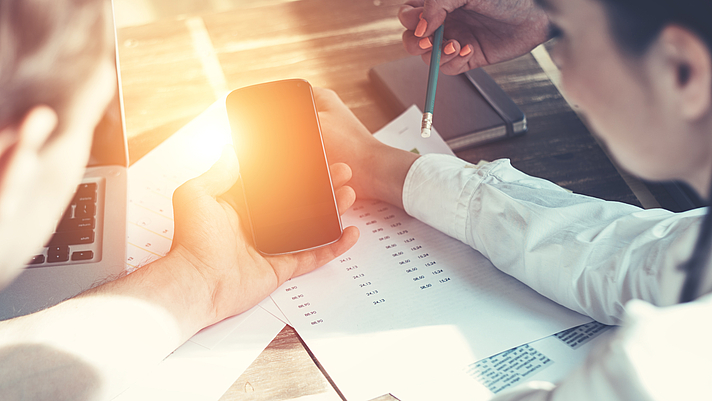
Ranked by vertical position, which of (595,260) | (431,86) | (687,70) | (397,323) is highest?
(687,70)

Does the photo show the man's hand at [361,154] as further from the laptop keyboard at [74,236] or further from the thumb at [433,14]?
the laptop keyboard at [74,236]

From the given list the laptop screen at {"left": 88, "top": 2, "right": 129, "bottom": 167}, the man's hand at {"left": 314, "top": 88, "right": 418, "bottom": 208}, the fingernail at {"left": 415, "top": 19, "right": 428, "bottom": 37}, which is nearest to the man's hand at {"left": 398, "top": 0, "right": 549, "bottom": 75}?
the fingernail at {"left": 415, "top": 19, "right": 428, "bottom": 37}

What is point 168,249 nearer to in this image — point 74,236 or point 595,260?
point 74,236

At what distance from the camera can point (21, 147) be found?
Result: 0.35 metres

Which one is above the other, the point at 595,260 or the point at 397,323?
the point at 595,260

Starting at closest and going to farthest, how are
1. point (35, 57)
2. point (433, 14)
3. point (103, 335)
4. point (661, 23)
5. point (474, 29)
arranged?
1. point (661, 23)
2. point (35, 57)
3. point (103, 335)
4. point (433, 14)
5. point (474, 29)

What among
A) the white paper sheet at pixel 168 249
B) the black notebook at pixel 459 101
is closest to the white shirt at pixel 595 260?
the black notebook at pixel 459 101

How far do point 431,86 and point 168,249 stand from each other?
409 mm

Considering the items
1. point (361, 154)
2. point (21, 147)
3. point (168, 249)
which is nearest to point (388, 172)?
point (361, 154)

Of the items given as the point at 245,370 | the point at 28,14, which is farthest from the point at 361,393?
the point at 28,14

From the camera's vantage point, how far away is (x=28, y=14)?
34 centimetres

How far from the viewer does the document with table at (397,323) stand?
457 millimetres

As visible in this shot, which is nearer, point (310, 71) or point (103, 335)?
point (103, 335)

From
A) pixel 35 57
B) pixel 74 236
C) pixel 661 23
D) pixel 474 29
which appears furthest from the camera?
pixel 474 29
